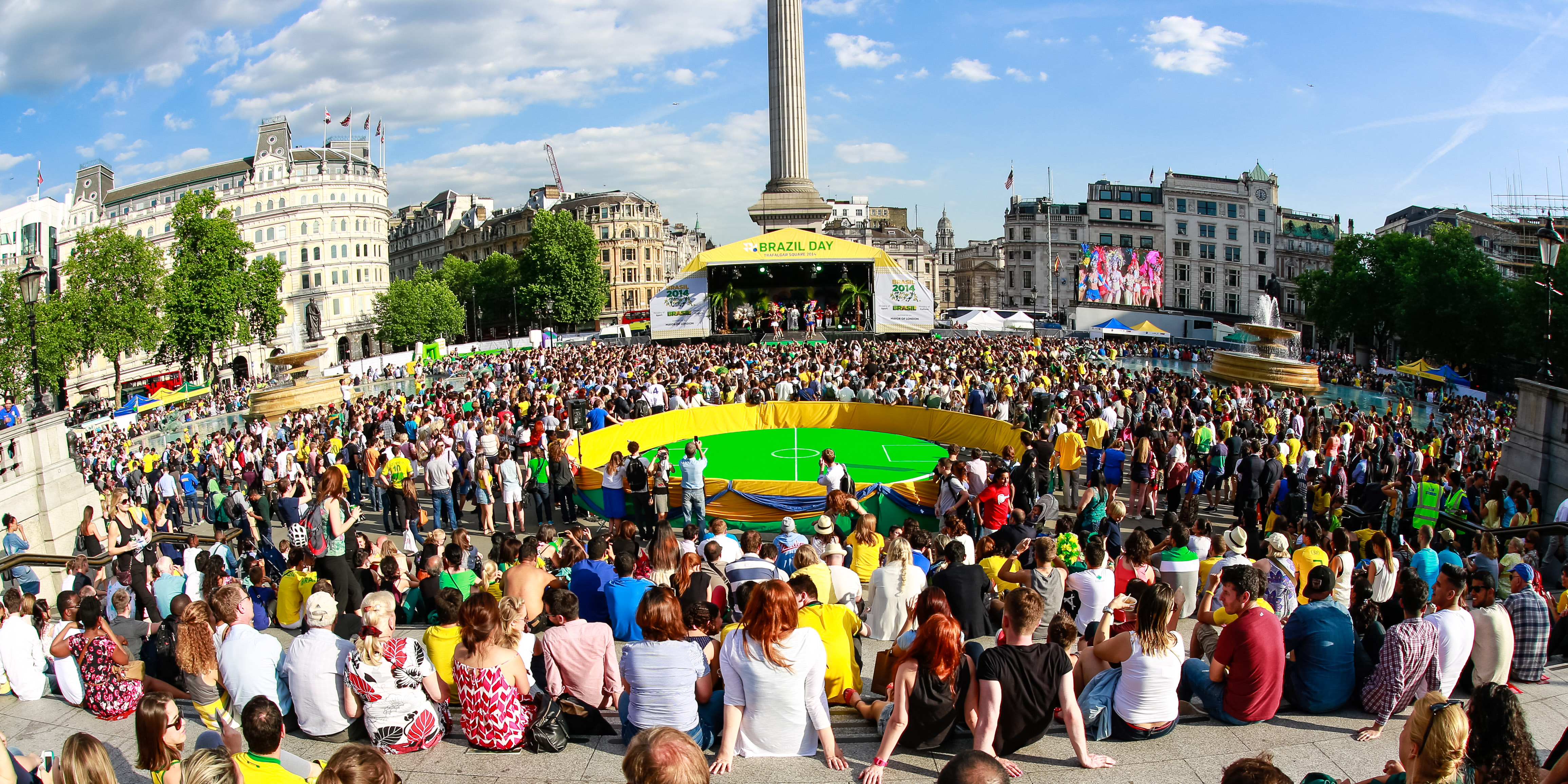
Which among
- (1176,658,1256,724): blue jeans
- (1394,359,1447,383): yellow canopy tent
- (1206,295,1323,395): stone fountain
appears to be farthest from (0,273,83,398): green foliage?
(1394,359,1447,383): yellow canopy tent

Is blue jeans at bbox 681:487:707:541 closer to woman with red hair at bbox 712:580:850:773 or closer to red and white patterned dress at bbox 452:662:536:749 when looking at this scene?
red and white patterned dress at bbox 452:662:536:749

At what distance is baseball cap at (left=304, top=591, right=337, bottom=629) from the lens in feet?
19.2

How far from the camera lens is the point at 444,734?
596cm

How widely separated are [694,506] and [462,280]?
7928cm

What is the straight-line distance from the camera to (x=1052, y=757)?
550cm

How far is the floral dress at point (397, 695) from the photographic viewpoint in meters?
5.55

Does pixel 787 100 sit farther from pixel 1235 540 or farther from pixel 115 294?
pixel 1235 540

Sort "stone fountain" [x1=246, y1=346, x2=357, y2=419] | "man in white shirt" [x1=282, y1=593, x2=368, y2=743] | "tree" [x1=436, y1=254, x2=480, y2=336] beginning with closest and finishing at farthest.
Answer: "man in white shirt" [x1=282, y1=593, x2=368, y2=743]
"stone fountain" [x1=246, y1=346, x2=357, y2=419]
"tree" [x1=436, y1=254, x2=480, y2=336]

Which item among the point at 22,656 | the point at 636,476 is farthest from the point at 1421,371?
the point at 22,656

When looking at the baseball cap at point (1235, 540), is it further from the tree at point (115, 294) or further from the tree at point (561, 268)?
the tree at point (561, 268)

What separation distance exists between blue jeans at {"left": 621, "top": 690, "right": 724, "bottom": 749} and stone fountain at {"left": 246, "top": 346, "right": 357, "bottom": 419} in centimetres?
3080

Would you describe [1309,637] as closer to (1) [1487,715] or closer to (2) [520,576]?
(1) [1487,715]

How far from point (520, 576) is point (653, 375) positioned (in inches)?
758

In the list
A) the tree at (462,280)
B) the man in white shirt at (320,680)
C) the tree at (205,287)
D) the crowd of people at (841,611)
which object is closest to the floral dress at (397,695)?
the crowd of people at (841,611)
